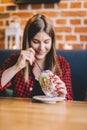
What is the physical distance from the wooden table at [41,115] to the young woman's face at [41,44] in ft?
1.32

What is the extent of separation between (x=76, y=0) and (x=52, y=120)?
202cm

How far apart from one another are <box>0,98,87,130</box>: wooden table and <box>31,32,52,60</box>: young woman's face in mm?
402

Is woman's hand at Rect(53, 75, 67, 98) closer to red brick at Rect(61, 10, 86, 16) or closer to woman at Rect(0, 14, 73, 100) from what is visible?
woman at Rect(0, 14, 73, 100)

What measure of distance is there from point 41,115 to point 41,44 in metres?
0.69

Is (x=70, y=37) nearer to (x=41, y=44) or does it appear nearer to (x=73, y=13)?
(x=73, y=13)

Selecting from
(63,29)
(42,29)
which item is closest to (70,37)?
(63,29)

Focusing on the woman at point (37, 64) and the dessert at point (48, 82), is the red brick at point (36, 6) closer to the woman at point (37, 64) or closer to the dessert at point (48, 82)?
the woman at point (37, 64)

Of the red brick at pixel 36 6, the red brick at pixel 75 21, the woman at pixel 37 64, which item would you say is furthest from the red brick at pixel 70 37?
the woman at pixel 37 64

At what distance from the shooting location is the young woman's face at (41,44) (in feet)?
5.03

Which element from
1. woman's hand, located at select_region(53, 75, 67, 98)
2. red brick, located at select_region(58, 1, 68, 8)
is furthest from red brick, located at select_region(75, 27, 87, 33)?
woman's hand, located at select_region(53, 75, 67, 98)

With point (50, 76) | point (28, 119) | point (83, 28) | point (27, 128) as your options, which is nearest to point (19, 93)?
point (50, 76)

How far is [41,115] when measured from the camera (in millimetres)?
901

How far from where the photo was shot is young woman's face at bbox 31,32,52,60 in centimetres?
153

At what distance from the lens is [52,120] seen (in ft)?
2.72
